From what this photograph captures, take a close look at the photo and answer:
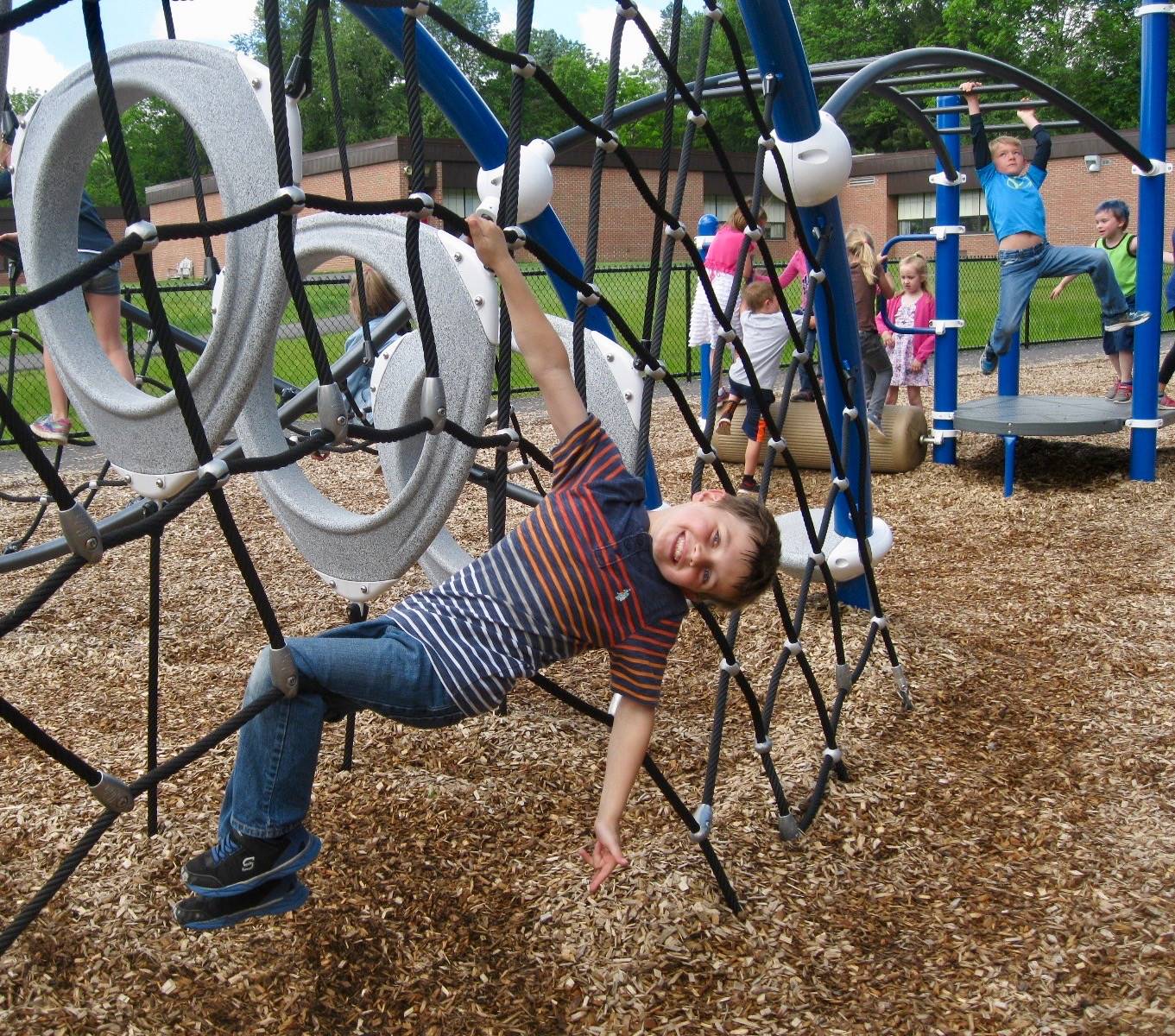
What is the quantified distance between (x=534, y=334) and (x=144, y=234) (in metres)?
0.62

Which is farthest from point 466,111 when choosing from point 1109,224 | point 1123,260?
point 1123,260

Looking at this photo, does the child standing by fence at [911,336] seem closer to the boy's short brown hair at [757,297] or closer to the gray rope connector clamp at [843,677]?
the boy's short brown hair at [757,297]

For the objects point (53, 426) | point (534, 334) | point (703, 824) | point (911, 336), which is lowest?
point (703, 824)

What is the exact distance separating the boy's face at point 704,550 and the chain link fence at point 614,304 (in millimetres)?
7694

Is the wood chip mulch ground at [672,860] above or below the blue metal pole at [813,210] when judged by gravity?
below

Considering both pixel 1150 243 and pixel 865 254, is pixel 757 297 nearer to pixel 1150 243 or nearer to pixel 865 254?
pixel 865 254

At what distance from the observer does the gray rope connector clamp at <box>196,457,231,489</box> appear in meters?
1.49

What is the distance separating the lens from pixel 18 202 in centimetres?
206

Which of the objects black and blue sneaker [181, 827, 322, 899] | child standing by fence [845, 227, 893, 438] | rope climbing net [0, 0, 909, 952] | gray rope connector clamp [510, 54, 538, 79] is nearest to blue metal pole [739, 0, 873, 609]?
rope climbing net [0, 0, 909, 952]

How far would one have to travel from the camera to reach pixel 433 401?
187 cm

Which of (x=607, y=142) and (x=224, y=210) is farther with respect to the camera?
(x=607, y=142)

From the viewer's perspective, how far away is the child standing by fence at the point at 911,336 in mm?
7574

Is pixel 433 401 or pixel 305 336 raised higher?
pixel 305 336

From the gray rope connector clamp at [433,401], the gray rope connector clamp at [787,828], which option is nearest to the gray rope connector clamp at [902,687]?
the gray rope connector clamp at [787,828]
